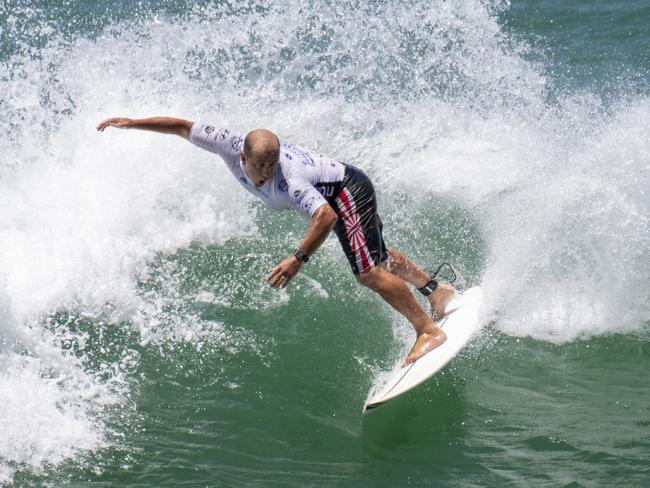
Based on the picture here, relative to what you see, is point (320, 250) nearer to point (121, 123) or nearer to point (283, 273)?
point (121, 123)

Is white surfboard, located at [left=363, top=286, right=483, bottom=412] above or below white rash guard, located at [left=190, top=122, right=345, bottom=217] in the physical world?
below

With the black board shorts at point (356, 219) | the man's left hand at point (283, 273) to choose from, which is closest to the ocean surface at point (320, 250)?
the black board shorts at point (356, 219)

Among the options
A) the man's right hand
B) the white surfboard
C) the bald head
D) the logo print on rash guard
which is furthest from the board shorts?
the man's right hand

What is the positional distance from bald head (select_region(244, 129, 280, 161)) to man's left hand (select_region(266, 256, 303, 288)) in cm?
72

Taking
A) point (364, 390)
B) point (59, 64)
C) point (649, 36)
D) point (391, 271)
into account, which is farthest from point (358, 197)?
point (649, 36)

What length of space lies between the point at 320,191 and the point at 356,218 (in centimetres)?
34

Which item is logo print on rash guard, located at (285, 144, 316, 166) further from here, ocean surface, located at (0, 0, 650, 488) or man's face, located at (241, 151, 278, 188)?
ocean surface, located at (0, 0, 650, 488)

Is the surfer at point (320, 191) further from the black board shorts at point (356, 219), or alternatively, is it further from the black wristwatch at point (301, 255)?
the black wristwatch at point (301, 255)

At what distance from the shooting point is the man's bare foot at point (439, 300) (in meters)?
6.96

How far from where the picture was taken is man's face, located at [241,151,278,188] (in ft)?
18.4

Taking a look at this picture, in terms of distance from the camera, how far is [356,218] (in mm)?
6191

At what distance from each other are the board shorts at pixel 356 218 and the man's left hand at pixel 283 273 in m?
0.95

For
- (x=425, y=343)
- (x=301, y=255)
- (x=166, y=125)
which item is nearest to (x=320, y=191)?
(x=301, y=255)

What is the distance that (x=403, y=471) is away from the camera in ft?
18.0
